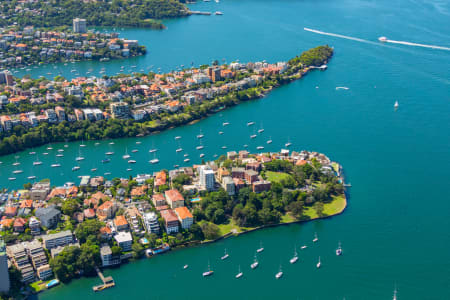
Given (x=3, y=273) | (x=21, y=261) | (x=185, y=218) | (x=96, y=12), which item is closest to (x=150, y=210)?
(x=185, y=218)

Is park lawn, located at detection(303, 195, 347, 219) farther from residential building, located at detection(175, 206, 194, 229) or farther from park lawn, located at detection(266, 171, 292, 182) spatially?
residential building, located at detection(175, 206, 194, 229)

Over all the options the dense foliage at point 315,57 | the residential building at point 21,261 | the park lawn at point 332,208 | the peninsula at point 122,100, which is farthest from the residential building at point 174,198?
the dense foliage at point 315,57

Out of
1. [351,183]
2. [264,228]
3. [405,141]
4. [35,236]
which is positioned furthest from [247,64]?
[35,236]

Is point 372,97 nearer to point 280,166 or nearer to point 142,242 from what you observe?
point 280,166

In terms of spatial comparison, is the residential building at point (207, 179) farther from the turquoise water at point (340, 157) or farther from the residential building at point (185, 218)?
the turquoise water at point (340, 157)

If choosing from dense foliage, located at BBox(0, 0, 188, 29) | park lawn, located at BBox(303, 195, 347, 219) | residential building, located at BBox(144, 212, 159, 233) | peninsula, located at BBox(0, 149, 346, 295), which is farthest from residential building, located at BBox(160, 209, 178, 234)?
dense foliage, located at BBox(0, 0, 188, 29)
